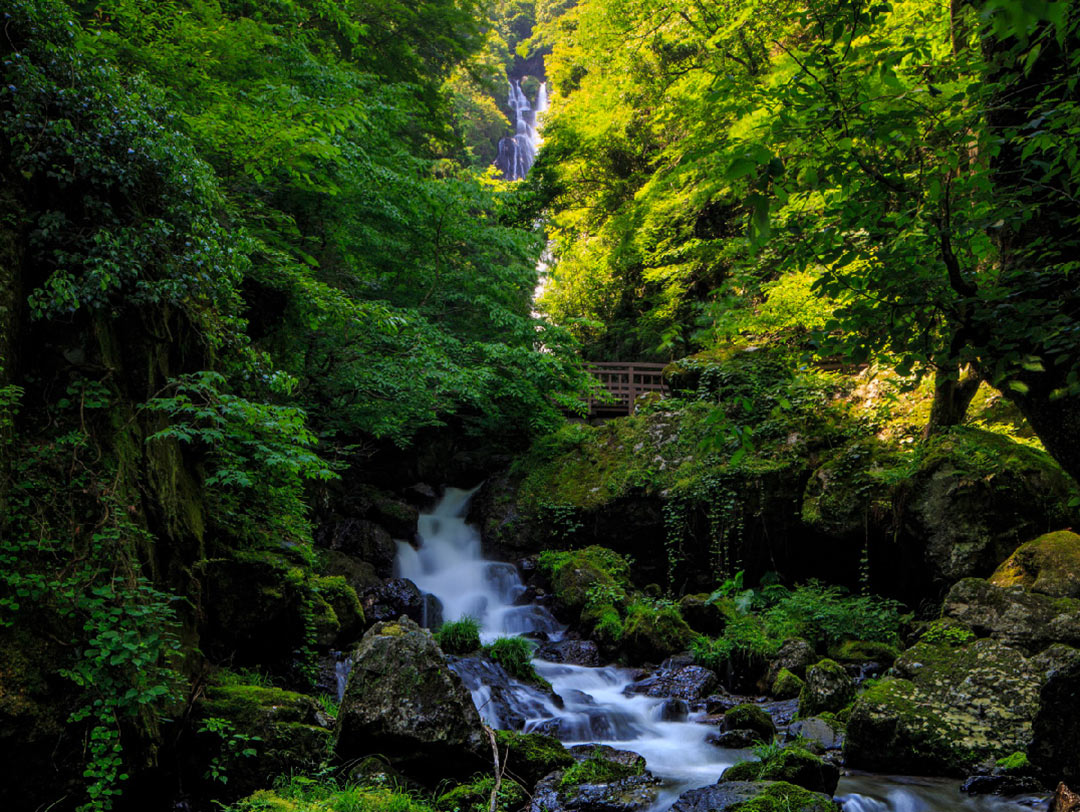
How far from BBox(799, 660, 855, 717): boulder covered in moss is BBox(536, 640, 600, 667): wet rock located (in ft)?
10.9

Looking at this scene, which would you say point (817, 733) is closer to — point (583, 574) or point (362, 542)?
point (583, 574)

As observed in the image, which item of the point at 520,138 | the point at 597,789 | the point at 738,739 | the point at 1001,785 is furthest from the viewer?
the point at 520,138

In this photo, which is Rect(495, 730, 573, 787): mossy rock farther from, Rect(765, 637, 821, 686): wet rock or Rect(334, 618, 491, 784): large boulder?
Rect(765, 637, 821, 686): wet rock

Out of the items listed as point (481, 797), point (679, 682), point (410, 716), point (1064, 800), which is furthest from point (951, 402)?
point (410, 716)

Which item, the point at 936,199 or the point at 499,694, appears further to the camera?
the point at 499,694

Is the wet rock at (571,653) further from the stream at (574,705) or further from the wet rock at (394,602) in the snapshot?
the wet rock at (394,602)

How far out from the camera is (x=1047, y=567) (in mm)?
6988

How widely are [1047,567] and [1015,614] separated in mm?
992

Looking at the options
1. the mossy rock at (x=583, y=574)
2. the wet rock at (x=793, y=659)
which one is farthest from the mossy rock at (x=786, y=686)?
the mossy rock at (x=583, y=574)

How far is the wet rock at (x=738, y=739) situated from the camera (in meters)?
6.18

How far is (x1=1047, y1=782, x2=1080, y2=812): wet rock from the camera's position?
3971 millimetres

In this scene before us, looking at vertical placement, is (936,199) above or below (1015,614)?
above

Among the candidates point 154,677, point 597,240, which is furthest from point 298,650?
point 597,240

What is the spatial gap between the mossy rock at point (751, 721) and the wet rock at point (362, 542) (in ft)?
22.2
